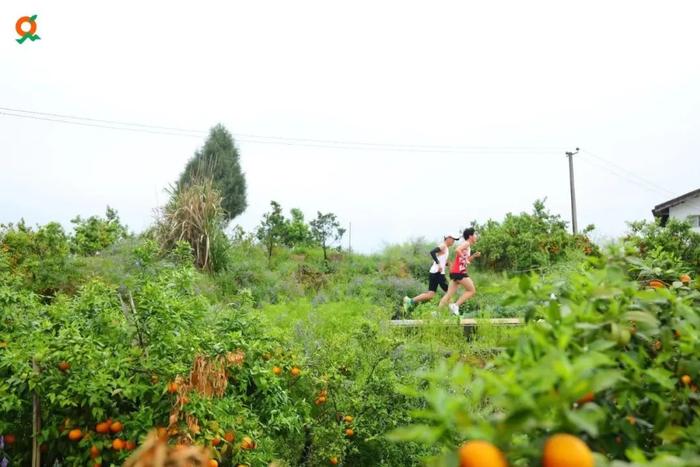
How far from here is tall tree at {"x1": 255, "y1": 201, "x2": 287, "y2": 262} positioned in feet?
60.7

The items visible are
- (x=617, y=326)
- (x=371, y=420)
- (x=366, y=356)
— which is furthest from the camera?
(x=366, y=356)

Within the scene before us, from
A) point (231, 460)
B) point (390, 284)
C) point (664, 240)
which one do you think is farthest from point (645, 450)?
point (390, 284)

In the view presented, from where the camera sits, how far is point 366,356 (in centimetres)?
423

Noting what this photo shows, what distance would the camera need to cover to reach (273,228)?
19.1 m

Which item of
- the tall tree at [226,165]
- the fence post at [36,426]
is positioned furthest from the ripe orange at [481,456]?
the tall tree at [226,165]

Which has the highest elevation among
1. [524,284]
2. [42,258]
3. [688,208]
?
[688,208]

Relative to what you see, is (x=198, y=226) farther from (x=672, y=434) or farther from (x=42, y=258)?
(x=672, y=434)

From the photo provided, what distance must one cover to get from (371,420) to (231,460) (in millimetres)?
1176

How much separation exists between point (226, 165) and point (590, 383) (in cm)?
2351

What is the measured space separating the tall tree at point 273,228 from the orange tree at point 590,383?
1702 centimetres

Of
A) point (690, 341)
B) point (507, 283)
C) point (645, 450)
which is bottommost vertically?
point (645, 450)

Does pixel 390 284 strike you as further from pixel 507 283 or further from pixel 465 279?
pixel 507 283

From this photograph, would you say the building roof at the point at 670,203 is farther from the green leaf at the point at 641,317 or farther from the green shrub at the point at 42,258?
the green leaf at the point at 641,317

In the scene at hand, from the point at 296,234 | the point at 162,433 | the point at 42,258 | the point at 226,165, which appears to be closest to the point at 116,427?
the point at 162,433
